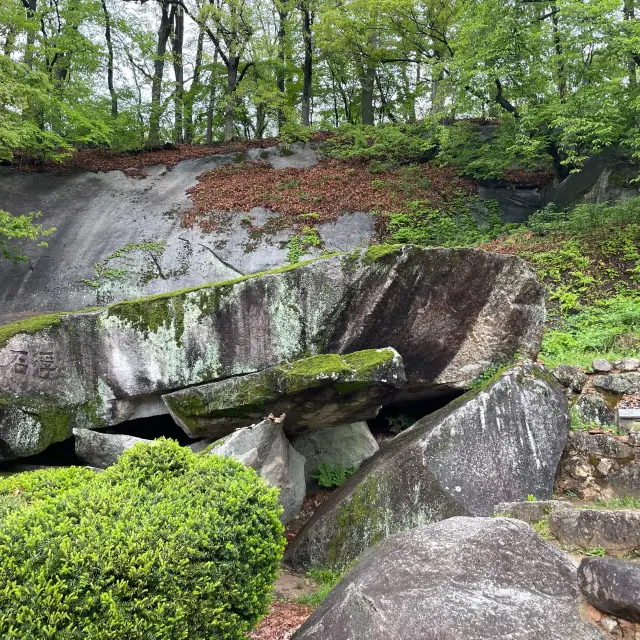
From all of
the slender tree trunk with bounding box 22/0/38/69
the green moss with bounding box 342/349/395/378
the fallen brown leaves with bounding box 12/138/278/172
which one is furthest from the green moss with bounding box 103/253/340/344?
the fallen brown leaves with bounding box 12/138/278/172

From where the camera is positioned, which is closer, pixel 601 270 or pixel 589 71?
pixel 601 270

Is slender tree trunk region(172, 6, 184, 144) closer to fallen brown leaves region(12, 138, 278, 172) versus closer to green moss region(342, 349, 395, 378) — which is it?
fallen brown leaves region(12, 138, 278, 172)

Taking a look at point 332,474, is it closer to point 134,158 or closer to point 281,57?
point 134,158

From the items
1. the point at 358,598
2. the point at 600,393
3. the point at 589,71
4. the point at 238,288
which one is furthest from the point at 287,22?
the point at 358,598

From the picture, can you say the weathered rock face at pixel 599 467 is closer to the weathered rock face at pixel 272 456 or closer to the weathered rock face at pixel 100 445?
the weathered rock face at pixel 272 456

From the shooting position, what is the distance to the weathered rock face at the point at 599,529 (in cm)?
377

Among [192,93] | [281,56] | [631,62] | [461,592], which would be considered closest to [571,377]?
[461,592]

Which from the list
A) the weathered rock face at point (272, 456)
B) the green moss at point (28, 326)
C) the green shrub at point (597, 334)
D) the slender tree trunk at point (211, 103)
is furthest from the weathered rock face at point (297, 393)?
the slender tree trunk at point (211, 103)

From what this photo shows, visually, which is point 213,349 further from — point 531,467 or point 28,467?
point 531,467

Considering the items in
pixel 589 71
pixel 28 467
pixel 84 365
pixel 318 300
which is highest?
pixel 589 71

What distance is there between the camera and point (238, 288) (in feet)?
22.5

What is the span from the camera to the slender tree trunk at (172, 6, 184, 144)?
22516mm

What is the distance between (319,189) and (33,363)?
12.4 m

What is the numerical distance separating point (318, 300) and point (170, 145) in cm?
1684
